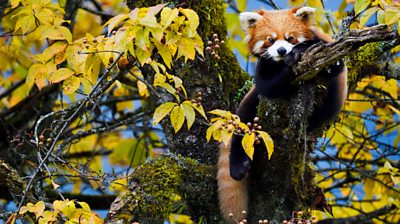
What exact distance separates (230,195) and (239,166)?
0.19 meters

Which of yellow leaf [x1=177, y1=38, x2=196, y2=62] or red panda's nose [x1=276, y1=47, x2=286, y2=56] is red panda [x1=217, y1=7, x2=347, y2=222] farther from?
yellow leaf [x1=177, y1=38, x2=196, y2=62]

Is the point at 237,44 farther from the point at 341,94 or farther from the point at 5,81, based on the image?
the point at 5,81

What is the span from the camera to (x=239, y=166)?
473cm

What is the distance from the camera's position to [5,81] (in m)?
7.39

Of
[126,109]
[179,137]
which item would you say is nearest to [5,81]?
[126,109]

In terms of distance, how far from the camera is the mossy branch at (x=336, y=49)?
3.60m

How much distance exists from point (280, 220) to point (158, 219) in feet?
2.43

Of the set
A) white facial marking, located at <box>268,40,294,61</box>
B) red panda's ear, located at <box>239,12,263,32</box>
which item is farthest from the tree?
white facial marking, located at <box>268,40,294,61</box>

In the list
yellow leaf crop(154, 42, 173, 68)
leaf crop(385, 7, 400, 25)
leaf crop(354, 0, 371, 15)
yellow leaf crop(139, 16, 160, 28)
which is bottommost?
yellow leaf crop(154, 42, 173, 68)

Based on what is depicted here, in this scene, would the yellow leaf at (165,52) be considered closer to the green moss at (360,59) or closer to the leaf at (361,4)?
the leaf at (361,4)

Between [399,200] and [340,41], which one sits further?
[399,200]

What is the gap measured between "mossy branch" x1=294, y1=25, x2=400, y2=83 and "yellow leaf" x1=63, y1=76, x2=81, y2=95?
47.0 inches

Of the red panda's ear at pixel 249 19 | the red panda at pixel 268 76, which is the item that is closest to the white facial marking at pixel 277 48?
the red panda at pixel 268 76

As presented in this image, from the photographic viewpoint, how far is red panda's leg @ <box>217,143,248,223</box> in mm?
4691
